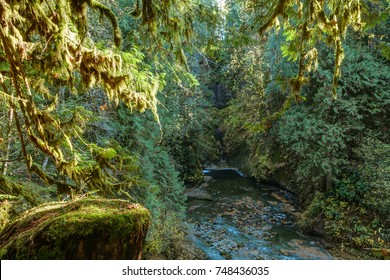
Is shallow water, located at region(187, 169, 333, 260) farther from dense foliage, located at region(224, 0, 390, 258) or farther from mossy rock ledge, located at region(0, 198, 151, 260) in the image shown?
mossy rock ledge, located at region(0, 198, 151, 260)

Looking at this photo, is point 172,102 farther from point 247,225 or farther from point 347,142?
point 347,142

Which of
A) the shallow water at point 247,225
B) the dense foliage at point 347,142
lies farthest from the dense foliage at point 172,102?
the shallow water at point 247,225

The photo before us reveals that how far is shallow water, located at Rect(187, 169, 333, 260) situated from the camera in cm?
1115

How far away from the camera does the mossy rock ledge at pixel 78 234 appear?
2.07m

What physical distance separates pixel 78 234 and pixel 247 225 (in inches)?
491

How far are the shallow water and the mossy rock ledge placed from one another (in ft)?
29.3

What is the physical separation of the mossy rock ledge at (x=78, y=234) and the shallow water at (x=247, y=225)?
893cm

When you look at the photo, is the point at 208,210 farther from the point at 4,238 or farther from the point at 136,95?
the point at 4,238

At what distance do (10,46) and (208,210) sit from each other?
46.8 feet

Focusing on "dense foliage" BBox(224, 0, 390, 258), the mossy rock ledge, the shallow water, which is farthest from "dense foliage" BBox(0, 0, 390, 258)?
the shallow water

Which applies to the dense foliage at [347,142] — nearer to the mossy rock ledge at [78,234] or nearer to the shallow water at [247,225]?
the shallow water at [247,225]

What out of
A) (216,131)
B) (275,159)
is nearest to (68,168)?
(275,159)

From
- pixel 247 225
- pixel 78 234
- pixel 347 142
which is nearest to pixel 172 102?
pixel 247 225

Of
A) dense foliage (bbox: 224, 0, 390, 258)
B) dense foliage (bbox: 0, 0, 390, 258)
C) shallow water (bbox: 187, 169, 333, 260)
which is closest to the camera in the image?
dense foliage (bbox: 0, 0, 390, 258)
